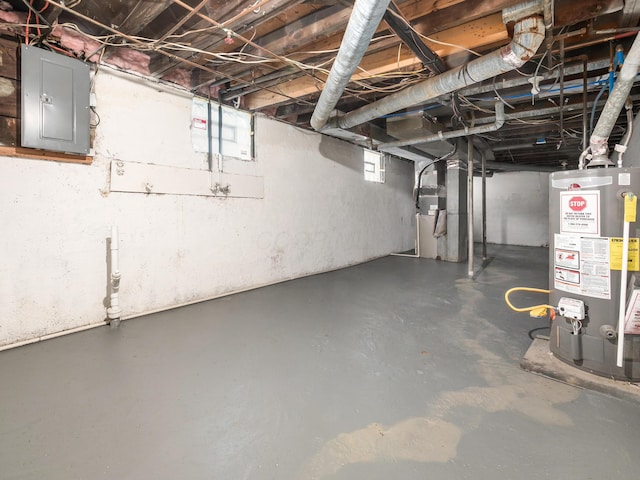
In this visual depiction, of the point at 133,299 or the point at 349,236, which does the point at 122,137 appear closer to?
the point at 133,299

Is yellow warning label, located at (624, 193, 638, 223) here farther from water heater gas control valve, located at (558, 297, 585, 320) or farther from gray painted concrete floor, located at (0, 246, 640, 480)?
gray painted concrete floor, located at (0, 246, 640, 480)

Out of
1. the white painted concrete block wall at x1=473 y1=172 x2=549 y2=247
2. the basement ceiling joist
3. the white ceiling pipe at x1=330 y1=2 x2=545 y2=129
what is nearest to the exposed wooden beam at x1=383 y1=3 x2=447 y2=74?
the basement ceiling joist

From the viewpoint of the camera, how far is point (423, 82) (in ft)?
7.89

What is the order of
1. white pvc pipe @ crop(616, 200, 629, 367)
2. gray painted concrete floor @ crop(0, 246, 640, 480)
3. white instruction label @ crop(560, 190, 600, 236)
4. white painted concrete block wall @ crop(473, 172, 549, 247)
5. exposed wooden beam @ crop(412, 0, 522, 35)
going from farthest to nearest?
white painted concrete block wall @ crop(473, 172, 549, 247) → exposed wooden beam @ crop(412, 0, 522, 35) → white instruction label @ crop(560, 190, 600, 236) → white pvc pipe @ crop(616, 200, 629, 367) → gray painted concrete floor @ crop(0, 246, 640, 480)

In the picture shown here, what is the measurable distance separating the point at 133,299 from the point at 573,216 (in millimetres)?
3229

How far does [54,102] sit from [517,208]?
375 inches

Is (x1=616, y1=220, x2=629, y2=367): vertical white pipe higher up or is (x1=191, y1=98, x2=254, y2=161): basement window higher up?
(x1=191, y1=98, x2=254, y2=161): basement window

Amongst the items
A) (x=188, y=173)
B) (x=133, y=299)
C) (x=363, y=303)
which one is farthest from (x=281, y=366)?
(x=188, y=173)

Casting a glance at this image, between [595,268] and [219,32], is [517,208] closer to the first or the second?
[595,268]

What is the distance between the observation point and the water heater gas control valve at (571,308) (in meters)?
1.60

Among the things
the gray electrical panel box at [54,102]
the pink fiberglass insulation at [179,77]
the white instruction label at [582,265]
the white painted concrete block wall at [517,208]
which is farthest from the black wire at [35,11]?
the white painted concrete block wall at [517,208]

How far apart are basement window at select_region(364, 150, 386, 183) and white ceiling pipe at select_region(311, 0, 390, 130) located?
309 cm

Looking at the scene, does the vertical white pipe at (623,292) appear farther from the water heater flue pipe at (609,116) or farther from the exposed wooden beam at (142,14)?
the exposed wooden beam at (142,14)

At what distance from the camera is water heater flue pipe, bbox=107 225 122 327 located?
Answer: 2.33 m
